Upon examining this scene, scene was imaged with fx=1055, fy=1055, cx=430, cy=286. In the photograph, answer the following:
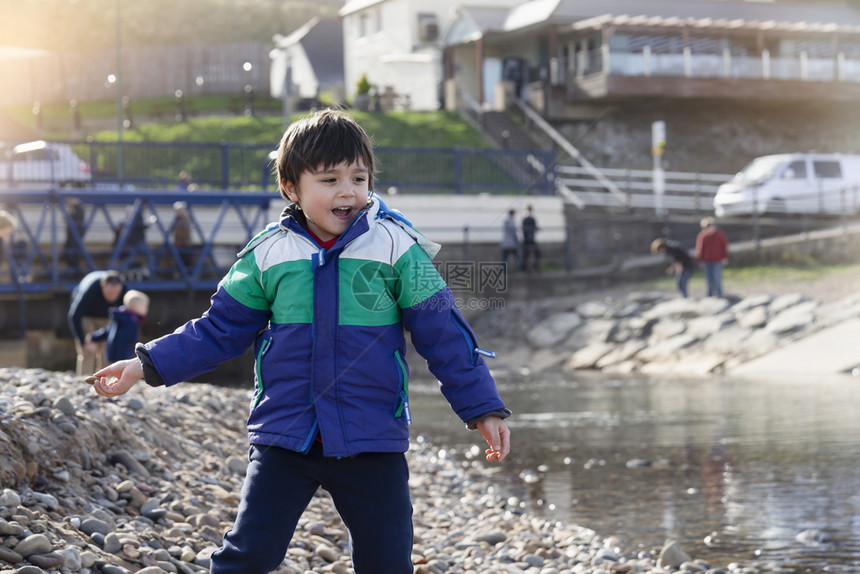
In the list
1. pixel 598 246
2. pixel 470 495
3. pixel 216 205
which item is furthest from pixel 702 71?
pixel 470 495

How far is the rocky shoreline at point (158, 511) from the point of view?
400 centimetres

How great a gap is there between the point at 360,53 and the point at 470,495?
131 feet

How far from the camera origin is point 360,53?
149 ft

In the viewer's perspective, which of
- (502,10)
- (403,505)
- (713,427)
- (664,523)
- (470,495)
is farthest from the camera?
(502,10)

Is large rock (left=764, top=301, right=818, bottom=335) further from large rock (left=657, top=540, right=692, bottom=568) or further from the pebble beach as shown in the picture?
large rock (left=657, top=540, right=692, bottom=568)

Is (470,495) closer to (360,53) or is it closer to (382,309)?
(382,309)

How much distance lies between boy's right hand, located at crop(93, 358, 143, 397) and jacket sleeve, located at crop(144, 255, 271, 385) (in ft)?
0.27

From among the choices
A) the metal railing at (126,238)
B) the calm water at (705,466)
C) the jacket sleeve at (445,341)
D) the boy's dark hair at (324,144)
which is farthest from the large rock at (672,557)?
the metal railing at (126,238)

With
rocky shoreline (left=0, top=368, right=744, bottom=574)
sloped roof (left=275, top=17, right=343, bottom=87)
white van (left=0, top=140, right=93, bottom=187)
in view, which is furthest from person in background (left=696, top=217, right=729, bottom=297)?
sloped roof (left=275, top=17, right=343, bottom=87)

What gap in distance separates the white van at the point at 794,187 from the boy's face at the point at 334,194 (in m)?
23.5

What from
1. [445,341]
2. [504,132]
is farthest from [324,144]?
[504,132]

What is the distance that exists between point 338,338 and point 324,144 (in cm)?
58

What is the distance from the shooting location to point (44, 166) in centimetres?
2298

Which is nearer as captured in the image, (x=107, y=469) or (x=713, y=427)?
(x=107, y=469)
